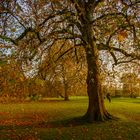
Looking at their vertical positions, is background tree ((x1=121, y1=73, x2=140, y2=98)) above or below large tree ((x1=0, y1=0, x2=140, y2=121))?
below

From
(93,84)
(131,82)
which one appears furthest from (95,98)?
(131,82)

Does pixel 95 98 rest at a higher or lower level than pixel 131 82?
lower

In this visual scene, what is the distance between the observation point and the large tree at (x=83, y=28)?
18.8 metres

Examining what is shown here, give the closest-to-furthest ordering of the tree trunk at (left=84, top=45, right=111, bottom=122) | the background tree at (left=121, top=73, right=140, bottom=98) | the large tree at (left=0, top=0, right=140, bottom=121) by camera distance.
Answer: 1. the large tree at (left=0, top=0, right=140, bottom=121)
2. the tree trunk at (left=84, top=45, right=111, bottom=122)
3. the background tree at (left=121, top=73, right=140, bottom=98)

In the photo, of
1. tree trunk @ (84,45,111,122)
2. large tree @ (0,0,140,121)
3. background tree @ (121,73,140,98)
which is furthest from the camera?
background tree @ (121,73,140,98)

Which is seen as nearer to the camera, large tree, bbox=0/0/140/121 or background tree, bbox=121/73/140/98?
large tree, bbox=0/0/140/121

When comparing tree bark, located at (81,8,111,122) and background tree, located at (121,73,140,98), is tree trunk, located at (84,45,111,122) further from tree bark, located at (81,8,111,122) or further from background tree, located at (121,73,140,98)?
background tree, located at (121,73,140,98)

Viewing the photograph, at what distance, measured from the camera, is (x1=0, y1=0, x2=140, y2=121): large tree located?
18.8m

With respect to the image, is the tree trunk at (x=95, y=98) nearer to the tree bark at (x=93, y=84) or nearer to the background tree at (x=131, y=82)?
the tree bark at (x=93, y=84)

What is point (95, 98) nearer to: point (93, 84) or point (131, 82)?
point (93, 84)

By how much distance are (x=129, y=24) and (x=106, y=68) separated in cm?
446

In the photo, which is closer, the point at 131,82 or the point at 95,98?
the point at 95,98

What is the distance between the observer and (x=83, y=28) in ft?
79.9

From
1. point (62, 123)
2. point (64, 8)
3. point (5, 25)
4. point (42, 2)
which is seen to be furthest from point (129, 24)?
point (62, 123)
